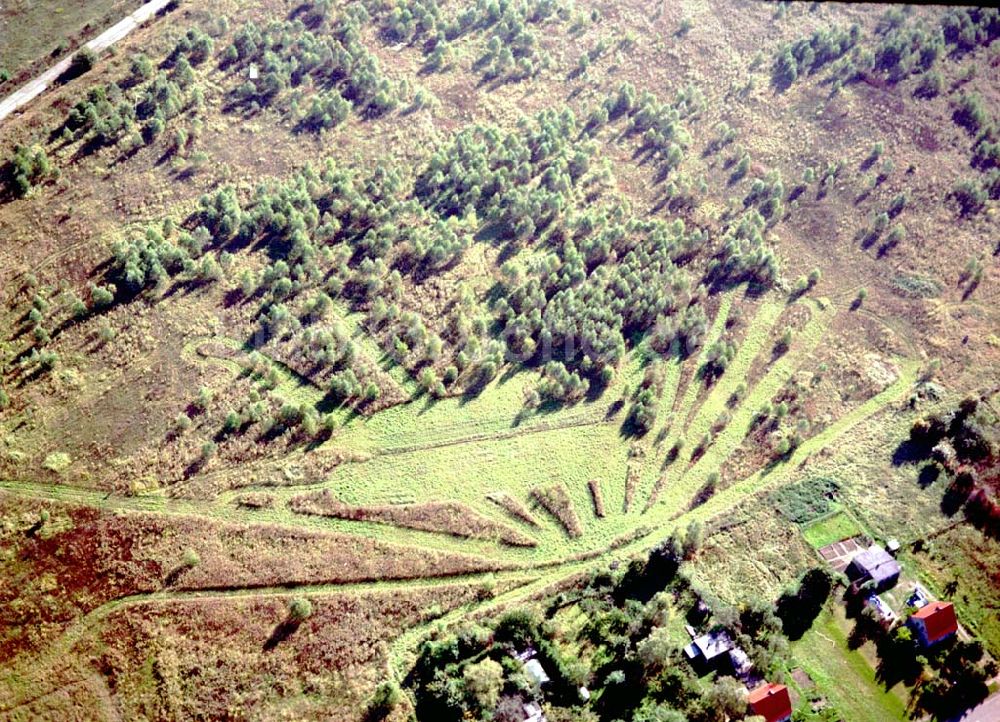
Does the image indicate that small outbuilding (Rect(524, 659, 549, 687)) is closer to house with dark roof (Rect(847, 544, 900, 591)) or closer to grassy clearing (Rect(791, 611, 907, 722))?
grassy clearing (Rect(791, 611, 907, 722))

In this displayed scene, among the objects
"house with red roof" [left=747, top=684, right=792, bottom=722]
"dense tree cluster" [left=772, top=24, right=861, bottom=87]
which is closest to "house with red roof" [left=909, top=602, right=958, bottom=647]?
"house with red roof" [left=747, top=684, right=792, bottom=722]

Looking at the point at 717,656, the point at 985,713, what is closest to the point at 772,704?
the point at 717,656

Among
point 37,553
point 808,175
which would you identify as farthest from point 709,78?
point 37,553

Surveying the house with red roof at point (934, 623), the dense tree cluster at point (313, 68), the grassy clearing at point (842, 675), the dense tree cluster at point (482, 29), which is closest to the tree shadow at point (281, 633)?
the grassy clearing at point (842, 675)

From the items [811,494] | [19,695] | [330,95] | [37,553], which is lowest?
[811,494]

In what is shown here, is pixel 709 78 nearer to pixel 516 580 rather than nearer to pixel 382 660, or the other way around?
pixel 516 580

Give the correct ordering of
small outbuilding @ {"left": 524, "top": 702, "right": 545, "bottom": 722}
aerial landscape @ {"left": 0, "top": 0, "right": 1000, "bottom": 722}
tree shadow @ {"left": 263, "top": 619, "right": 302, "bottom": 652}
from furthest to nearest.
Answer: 1. aerial landscape @ {"left": 0, "top": 0, "right": 1000, "bottom": 722}
2. tree shadow @ {"left": 263, "top": 619, "right": 302, "bottom": 652}
3. small outbuilding @ {"left": 524, "top": 702, "right": 545, "bottom": 722}

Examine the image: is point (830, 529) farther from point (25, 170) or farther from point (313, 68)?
point (25, 170)
